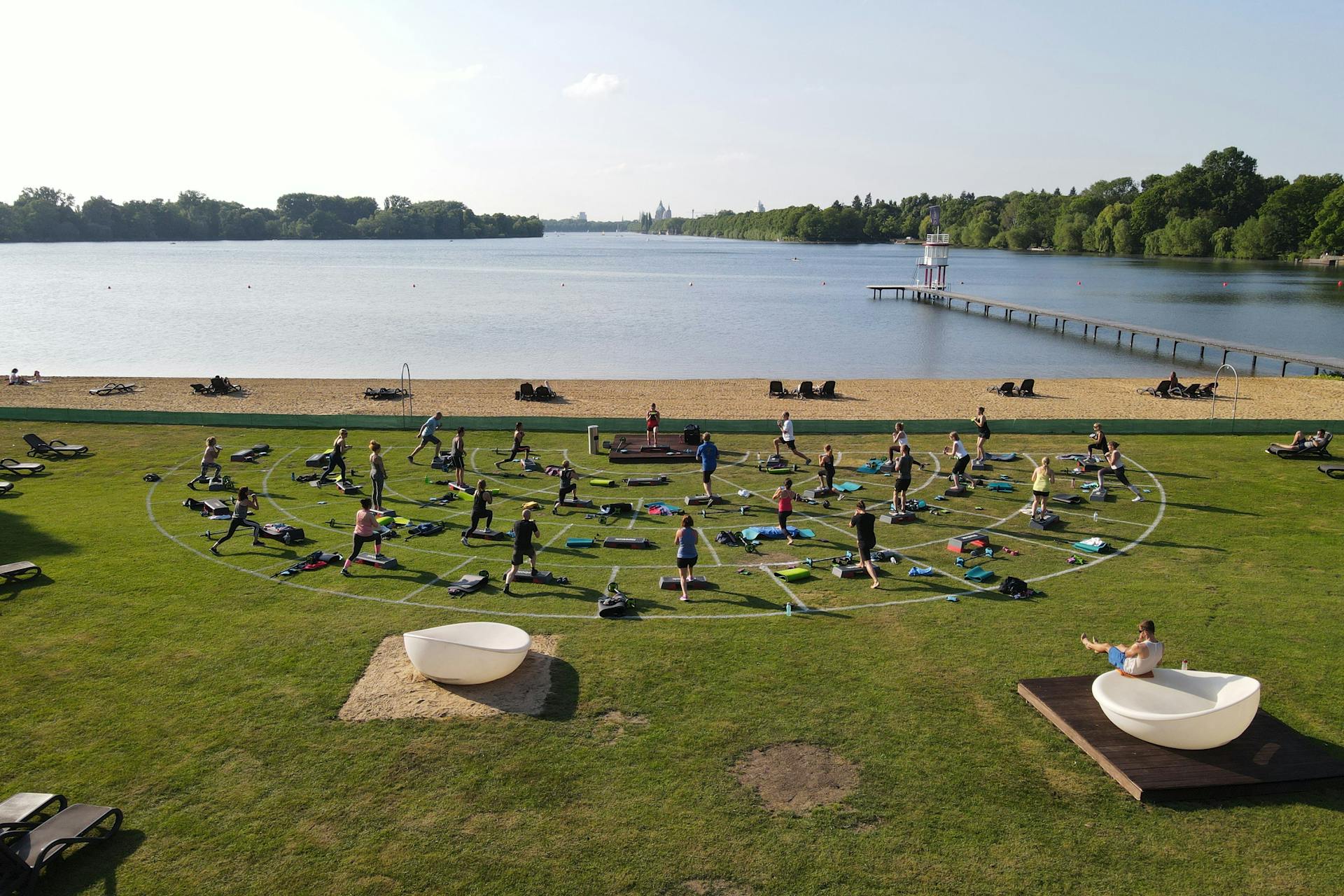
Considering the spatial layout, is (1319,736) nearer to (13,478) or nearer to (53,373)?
(13,478)

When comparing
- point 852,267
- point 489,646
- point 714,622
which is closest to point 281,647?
point 489,646

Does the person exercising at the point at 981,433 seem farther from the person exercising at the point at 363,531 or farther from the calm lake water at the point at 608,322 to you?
the calm lake water at the point at 608,322

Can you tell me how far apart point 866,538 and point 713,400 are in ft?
89.6

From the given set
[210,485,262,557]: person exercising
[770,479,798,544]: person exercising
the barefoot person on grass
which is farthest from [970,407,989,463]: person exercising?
[210,485,262,557]: person exercising

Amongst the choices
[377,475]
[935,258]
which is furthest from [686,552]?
[935,258]

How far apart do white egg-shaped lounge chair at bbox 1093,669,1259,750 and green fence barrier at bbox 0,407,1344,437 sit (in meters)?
19.8

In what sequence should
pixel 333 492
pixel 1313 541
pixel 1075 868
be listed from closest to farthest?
pixel 1075 868, pixel 1313 541, pixel 333 492

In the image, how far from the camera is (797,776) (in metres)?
10.9

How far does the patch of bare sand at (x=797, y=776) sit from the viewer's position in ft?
34.2

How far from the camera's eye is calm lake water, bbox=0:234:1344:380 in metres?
61.9

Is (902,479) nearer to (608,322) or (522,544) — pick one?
(522,544)

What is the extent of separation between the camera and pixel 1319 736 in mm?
11586

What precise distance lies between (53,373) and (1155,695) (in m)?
65.4

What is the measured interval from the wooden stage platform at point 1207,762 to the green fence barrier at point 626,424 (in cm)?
1996
